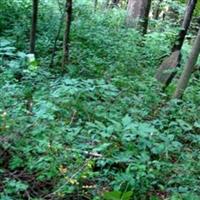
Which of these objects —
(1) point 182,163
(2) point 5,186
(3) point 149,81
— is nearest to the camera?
(2) point 5,186

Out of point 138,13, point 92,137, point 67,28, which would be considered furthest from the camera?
point 138,13

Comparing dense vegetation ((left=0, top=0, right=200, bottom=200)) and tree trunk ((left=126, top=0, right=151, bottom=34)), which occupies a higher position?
dense vegetation ((left=0, top=0, right=200, bottom=200))

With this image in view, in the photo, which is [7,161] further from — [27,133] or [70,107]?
[70,107]

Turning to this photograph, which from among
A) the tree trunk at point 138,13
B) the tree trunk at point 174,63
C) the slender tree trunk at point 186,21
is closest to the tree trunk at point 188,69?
the tree trunk at point 174,63

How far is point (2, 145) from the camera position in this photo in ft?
12.3

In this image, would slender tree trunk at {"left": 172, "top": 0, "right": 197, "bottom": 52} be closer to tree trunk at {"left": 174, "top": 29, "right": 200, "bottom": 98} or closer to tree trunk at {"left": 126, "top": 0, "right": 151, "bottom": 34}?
tree trunk at {"left": 174, "top": 29, "right": 200, "bottom": 98}

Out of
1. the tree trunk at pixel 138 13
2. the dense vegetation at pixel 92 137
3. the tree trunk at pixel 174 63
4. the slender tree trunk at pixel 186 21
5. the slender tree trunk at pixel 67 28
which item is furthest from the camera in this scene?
the tree trunk at pixel 138 13

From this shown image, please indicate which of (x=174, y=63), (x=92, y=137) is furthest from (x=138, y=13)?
(x=92, y=137)

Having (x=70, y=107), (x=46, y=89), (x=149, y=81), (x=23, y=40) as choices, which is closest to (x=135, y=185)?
(x=70, y=107)

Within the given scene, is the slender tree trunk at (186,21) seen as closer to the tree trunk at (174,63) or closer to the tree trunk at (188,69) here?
the tree trunk at (174,63)

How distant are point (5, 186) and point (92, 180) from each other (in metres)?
0.82

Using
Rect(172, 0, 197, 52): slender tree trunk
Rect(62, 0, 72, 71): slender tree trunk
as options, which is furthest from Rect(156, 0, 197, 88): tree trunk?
Rect(62, 0, 72, 71): slender tree trunk

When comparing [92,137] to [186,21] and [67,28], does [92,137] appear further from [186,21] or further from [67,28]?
[186,21]

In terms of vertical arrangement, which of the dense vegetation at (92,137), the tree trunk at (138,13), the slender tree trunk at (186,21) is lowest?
the tree trunk at (138,13)
